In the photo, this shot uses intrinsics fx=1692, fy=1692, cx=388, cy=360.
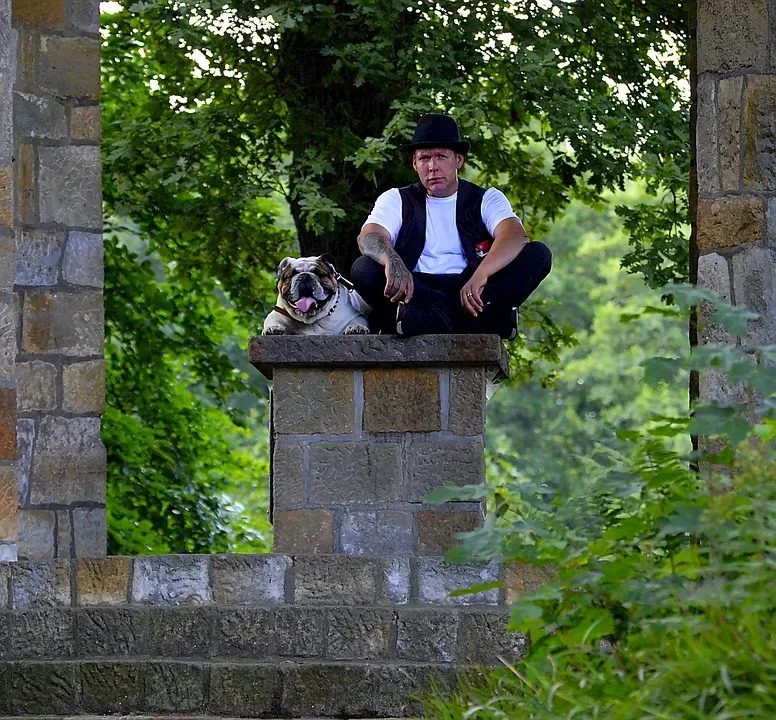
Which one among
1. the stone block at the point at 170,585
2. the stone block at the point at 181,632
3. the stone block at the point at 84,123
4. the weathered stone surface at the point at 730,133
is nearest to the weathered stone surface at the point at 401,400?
the stone block at the point at 170,585

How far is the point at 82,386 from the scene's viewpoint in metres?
7.88

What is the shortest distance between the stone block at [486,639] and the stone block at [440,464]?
0.80m

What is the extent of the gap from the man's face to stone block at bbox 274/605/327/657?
5.93ft

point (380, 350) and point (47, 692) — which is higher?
point (380, 350)

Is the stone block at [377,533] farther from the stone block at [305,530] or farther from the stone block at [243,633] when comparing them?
the stone block at [243,633]

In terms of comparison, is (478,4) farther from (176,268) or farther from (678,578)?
(678,578)

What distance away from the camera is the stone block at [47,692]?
5051mm

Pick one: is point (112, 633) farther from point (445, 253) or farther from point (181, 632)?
point (445, 253)

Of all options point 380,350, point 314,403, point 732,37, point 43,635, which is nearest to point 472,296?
point 380,350

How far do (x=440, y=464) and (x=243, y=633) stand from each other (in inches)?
40.5

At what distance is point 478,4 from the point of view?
31.2 ft

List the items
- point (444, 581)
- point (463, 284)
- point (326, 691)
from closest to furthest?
point (326, 691)
point (444, 581)
point (463, 284)

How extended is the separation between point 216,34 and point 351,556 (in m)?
4.73

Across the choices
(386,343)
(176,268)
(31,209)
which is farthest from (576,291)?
(386,343)
